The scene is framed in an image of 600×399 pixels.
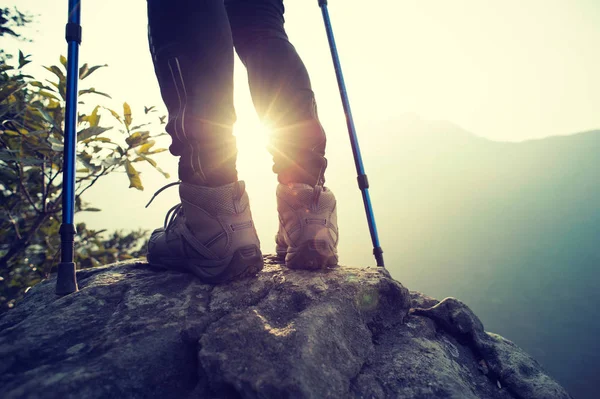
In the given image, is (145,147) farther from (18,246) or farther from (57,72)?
(18,246)

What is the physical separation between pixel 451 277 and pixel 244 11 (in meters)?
147

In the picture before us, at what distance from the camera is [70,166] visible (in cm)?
210

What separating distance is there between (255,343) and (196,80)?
1.45 meters

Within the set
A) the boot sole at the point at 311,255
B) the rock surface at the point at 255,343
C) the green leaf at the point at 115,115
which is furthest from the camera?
the green leaf at the point at 115,115

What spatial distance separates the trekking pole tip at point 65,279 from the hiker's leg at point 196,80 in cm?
83

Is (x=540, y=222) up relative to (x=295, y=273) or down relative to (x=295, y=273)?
down

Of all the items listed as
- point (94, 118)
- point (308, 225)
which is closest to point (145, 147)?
point (94, 118)

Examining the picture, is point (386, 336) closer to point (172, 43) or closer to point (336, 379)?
point (336, 379)

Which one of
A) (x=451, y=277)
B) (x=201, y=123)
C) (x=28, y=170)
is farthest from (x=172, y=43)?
(x=451, y=277)

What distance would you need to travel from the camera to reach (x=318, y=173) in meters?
2.46

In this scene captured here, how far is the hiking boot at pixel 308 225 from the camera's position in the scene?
227cm

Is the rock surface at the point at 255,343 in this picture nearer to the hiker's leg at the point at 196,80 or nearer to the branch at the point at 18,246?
the hiker's leg at the point at 196,80

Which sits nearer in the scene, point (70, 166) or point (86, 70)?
point (70, 166)

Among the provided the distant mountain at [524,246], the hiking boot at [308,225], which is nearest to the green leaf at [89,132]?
the hiking boot at [308,225]
